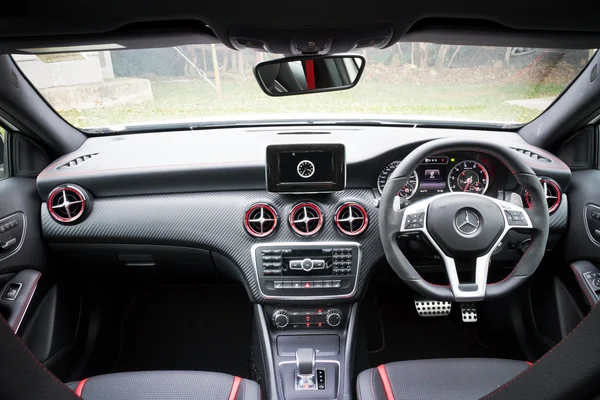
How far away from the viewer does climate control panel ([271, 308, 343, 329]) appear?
2654 mm

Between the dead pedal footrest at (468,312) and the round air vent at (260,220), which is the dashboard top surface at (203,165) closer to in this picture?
the round air vent at (260,220)

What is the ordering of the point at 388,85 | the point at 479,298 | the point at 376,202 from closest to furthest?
the point at 479,298 → the point at 376,202 → the point at 388,85

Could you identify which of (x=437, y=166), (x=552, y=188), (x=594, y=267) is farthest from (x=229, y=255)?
(x=594, y=267)

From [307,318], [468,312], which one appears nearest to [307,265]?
[307,318]

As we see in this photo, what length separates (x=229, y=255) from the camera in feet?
8.82

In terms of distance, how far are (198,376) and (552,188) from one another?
216 cm

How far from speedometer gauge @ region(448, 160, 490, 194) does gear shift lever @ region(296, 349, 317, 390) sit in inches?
49.6

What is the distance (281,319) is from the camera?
264 cm

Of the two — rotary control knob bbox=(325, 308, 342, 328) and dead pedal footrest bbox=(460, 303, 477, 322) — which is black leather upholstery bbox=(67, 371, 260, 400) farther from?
dead pedal footrest bbox=(460, 303, 477, 322)

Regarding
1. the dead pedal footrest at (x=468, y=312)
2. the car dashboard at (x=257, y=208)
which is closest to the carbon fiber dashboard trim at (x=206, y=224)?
the car dashboard at (x=257, y=208)

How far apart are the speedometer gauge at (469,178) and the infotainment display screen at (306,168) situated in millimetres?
660

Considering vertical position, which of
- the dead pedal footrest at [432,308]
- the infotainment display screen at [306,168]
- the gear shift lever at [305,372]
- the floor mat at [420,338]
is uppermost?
the infotainment display screen at [306,168]

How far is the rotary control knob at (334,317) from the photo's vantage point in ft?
8.73

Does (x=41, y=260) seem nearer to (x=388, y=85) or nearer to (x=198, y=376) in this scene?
(x=198, y=376)
